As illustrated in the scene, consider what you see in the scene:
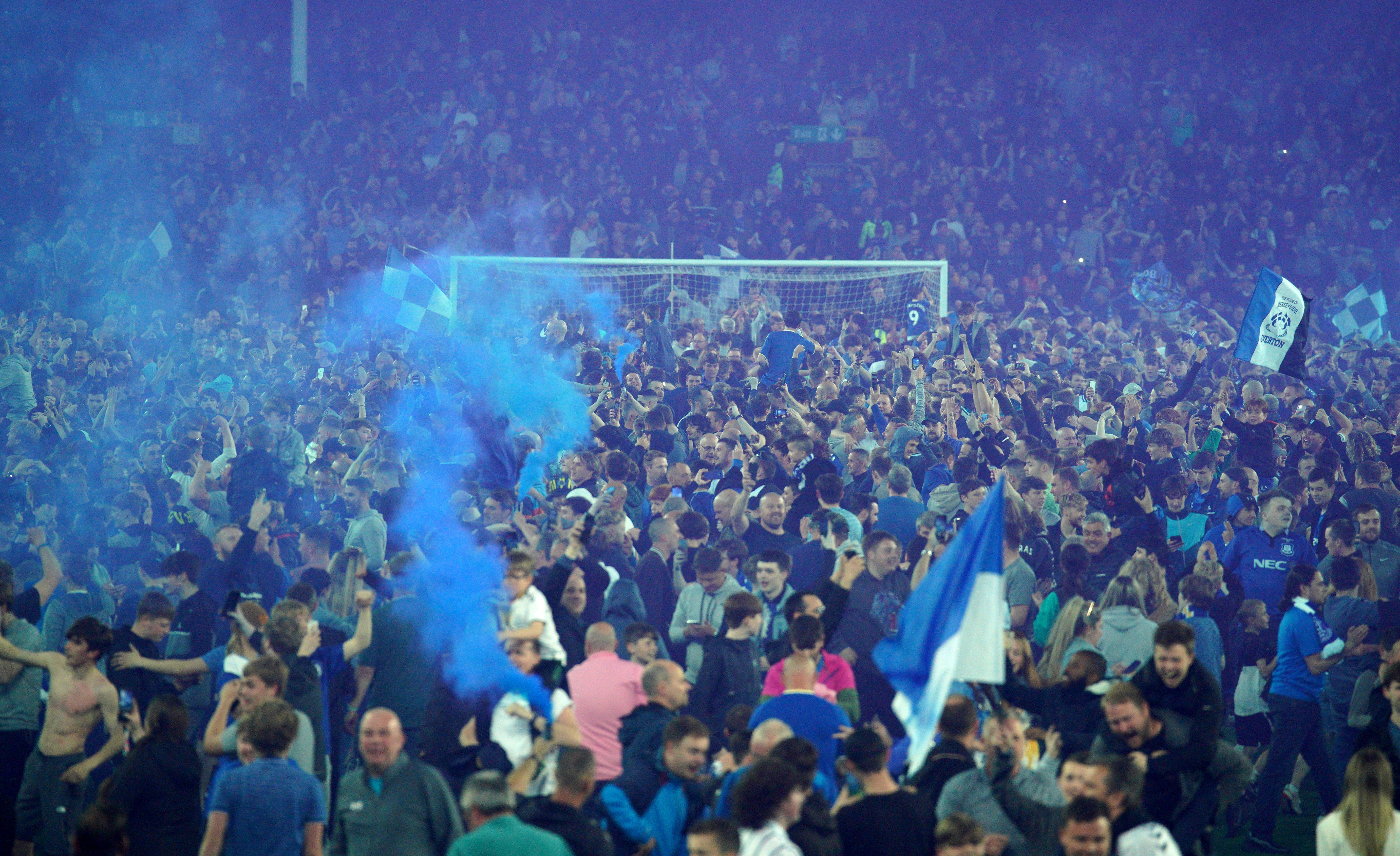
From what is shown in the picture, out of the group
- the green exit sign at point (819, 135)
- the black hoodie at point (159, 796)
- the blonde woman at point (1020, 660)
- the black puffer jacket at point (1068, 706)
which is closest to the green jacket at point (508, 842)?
the black hoodie at point (159, 796)

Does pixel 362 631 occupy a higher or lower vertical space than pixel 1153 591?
lower

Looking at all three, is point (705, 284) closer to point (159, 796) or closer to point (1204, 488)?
point (1204, 488)

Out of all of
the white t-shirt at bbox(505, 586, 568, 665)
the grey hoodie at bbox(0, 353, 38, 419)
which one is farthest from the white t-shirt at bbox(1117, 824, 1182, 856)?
the grey hoodie at bbox(0, 353, 38, 419)

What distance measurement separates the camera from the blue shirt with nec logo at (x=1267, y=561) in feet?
28.6

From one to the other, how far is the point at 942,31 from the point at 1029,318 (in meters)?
11.8

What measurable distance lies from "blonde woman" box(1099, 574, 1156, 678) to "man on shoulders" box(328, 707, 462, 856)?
346cm

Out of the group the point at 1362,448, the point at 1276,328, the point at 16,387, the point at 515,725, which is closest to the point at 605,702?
the point at 515,725

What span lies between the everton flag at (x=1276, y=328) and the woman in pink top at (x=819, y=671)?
798cm

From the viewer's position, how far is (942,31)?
31.2 meters

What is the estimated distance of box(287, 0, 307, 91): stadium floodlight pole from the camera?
2995cm

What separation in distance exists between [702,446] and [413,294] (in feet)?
17.8

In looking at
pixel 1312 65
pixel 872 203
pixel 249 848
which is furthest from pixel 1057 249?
pixel 249 848

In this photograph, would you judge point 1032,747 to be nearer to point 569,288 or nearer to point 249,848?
point 249,848

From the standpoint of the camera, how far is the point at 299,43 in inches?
1181
